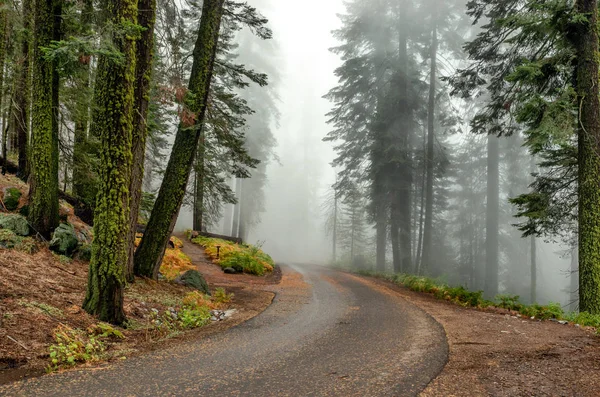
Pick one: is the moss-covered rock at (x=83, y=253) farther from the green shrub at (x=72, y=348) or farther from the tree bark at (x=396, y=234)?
the tree bark at (x=396, y=234)

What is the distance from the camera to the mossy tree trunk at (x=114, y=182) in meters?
5.04

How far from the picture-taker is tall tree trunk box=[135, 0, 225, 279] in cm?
824

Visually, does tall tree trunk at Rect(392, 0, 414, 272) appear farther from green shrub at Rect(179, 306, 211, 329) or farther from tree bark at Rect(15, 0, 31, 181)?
tree bark at Rect(15, 0, 31, 181)

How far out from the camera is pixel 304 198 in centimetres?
6869

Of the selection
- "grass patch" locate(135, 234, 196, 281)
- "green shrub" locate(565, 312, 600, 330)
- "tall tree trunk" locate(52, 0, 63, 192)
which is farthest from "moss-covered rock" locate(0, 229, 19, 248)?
"green shrub" locate(565, 312, 600, 330)

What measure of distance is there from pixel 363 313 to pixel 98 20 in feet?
27.8

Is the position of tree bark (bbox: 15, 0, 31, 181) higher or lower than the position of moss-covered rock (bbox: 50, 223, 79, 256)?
higher

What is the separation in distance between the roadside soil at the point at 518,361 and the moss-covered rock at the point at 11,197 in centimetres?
940

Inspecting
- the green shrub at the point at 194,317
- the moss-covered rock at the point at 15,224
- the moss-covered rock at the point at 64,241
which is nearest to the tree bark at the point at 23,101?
the moss-covered rock at the point at 15,224

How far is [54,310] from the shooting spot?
4715 millimetres

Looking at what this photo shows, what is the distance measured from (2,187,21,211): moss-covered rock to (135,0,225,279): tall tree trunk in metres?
3.06

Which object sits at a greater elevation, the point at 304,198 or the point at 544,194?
the point at 304,198

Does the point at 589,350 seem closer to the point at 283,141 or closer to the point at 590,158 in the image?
the point at 590,158

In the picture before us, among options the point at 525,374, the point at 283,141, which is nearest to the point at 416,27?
the point at 525,374
